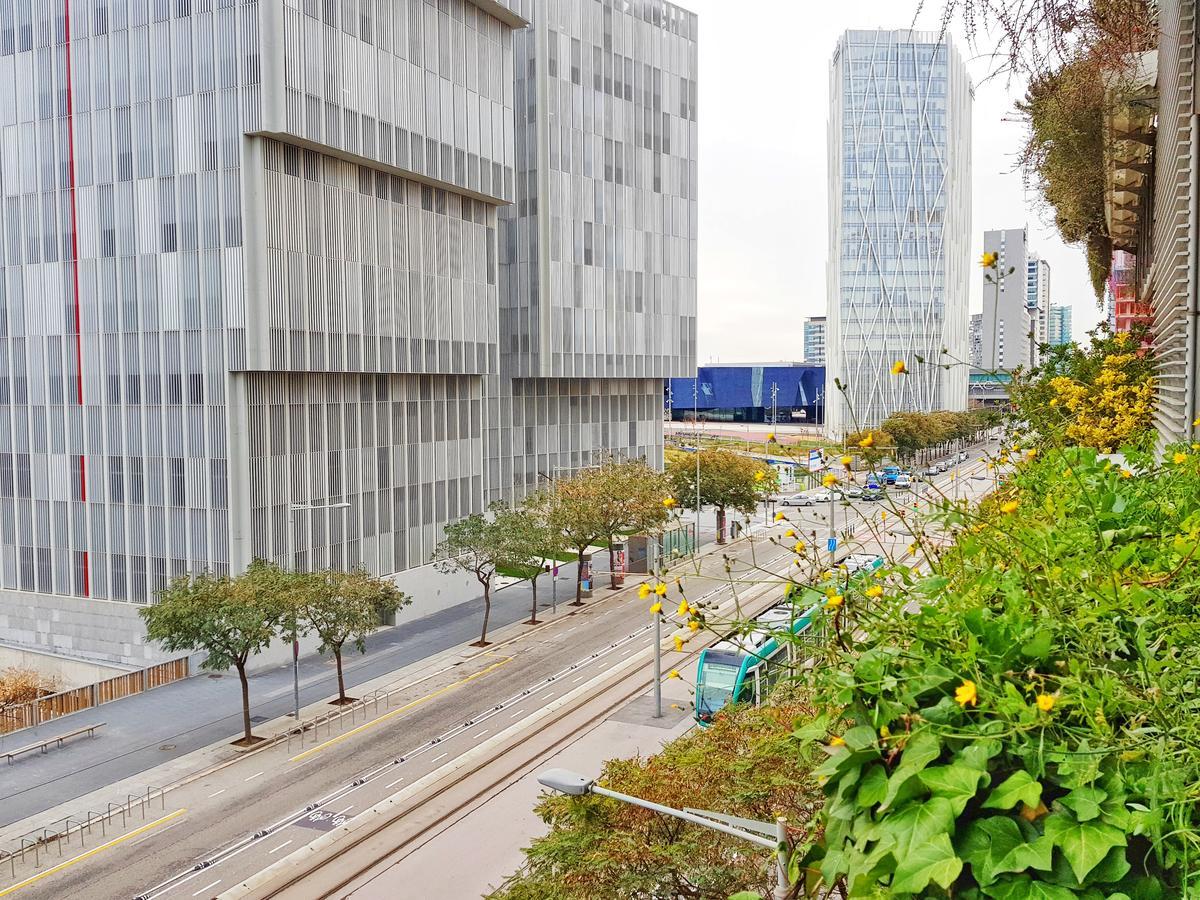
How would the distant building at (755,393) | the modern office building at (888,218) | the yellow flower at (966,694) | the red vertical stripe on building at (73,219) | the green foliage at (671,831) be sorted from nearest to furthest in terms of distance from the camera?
the yellow flower at (966,694) → the green foliage at (671,831) → the red vertical stripe on building at (73,219) → the modern office building at (888,218) → the distant building at (755,393)

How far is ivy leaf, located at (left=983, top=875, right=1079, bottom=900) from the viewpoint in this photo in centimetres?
264

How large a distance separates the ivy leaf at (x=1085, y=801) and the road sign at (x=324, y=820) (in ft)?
64.9

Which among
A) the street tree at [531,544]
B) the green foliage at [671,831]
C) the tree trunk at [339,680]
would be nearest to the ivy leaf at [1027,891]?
the green foliage at [671,831]

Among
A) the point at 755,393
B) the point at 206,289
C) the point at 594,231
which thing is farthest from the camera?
the point at 755,393

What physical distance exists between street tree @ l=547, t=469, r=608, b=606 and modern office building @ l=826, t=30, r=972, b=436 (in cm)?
7998

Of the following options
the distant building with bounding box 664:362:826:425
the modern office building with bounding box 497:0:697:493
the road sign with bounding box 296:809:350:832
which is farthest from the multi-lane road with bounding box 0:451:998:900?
the distant building with bounding box 664:362:826:425

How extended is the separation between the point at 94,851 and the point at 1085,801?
2154 cm

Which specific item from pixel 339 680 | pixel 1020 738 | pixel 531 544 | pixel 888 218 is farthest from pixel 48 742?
pixel 888 218

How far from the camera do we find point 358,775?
23094 mm

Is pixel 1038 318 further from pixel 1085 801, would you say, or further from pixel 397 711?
pixel 1085 801

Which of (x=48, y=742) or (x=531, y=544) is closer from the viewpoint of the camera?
(x=48, y=742)

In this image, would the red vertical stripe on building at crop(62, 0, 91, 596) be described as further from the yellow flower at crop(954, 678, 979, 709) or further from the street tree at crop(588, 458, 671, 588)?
the yellow flower at crop(954, 678, 979, 709)

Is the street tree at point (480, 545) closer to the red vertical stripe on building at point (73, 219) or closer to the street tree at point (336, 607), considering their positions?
the street tree at point (336, 607)

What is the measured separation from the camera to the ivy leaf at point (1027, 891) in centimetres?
264
